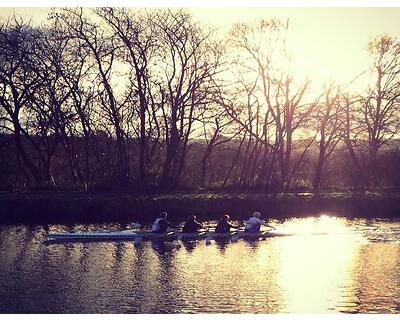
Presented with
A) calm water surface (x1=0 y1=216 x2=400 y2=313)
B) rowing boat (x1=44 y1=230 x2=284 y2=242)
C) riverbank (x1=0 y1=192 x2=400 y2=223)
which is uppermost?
riverbank (x1=0 y1=192 x2=400 y2=223)

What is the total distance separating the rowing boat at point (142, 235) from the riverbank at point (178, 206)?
192 inches

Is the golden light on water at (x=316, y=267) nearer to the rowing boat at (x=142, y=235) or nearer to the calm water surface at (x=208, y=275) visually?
the calm water surface at (x=208, y=275)

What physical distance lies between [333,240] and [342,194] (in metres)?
9.90

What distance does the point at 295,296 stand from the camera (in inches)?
537

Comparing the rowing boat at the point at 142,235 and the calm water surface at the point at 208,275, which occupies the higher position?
the rowing boat at the point at 142,235

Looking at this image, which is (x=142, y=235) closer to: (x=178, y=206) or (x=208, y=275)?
(x=208, y=275)

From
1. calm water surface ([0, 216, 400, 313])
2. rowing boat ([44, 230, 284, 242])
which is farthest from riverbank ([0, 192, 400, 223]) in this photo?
rowing boat ([44, 230, 284, 242])

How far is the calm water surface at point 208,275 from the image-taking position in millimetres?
13016

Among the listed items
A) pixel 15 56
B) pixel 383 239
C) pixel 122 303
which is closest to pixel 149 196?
pixel 15 56

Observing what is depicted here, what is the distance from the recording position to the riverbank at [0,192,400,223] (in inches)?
1013

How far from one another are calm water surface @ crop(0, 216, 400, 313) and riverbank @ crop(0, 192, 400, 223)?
4.05m

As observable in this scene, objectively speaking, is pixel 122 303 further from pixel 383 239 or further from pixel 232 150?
pixel 232 150

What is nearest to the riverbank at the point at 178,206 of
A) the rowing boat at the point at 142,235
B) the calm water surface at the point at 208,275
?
the calm water surface at the point at 208,275

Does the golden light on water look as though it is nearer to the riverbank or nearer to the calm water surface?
the calm water surface
